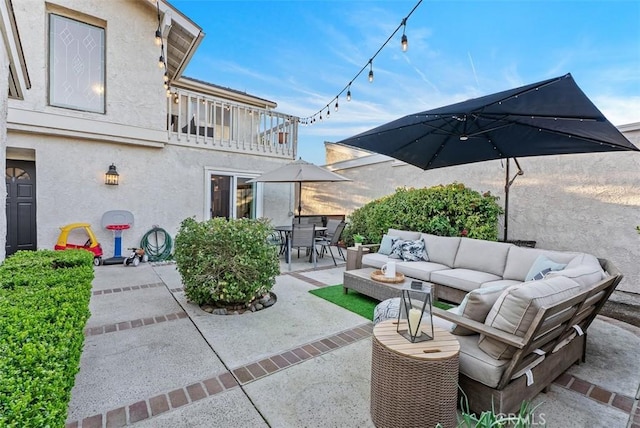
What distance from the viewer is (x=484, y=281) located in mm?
4273

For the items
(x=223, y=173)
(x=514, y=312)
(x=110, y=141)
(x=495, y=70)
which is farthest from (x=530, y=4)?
(x=110, y=141)

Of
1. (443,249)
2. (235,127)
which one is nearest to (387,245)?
(443,249)

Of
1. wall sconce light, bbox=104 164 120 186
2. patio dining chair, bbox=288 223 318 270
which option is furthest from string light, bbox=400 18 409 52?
wall sconce light, bbox=104 164 120 186

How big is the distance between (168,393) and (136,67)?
7.64 meters

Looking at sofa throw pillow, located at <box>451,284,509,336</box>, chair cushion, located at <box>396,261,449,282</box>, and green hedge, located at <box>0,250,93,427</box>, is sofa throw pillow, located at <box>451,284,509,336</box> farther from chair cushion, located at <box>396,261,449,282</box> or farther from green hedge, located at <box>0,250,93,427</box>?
green hedge, located at <box>0,250,93,427</box>

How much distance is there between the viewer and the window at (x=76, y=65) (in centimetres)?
652

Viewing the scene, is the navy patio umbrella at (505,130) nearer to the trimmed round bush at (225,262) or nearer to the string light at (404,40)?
the string light at (404,40)

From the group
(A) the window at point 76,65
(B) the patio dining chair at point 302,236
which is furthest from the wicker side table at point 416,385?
(A) the window at point 76,65

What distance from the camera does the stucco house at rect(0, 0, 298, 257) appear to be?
20.5ft

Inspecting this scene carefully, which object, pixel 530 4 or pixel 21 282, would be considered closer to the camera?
pixel 21 282

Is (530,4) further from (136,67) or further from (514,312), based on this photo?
(136,67)

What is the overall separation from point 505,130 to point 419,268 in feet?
8.39

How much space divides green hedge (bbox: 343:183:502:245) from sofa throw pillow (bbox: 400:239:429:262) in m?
1.09

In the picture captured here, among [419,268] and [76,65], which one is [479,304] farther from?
[76,65]
